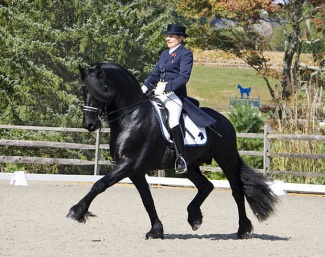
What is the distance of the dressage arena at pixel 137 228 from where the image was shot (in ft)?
25.7

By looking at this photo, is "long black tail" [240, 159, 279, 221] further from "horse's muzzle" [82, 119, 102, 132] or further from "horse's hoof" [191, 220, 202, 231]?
"horse's muzzle" [82, 119, 102, 132]

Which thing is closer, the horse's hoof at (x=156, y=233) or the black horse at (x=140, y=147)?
the black horse at (x=140, y=147)

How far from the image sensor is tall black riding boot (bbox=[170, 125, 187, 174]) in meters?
8.87

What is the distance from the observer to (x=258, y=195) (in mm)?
9469

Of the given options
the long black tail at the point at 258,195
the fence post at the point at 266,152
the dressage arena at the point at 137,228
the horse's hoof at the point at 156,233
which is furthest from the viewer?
the fence post at the point at 266,152

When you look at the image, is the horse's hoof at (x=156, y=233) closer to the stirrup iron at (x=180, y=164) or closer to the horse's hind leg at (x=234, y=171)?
the stirrup iron at (x=180, y=164)

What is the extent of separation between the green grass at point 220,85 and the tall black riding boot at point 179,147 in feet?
116

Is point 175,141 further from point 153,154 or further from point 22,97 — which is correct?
point 22,97

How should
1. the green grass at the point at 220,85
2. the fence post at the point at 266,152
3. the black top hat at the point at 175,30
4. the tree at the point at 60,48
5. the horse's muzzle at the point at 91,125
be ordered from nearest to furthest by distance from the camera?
the horse's muzzle at the point at 91,125 < the black top hat at the point at 175,30 < the fence post at the point at 266,152 < the tree at the point at 60,48 < the green grass at the point at 220,85

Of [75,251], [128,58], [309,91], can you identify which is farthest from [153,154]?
[128,58]

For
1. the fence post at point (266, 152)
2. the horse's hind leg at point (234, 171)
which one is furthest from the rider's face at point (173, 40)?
the fence post at point (266, 152)

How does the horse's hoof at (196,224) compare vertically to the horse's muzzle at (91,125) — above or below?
below

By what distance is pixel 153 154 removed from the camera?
28.8 feet

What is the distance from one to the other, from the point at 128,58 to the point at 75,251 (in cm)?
1500
